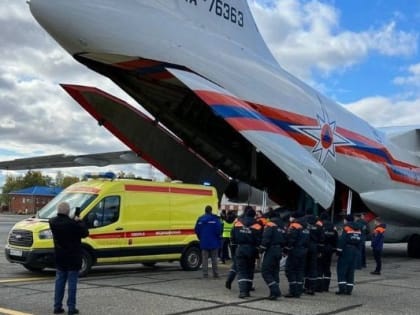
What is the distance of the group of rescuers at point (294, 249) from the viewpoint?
954 centimetres

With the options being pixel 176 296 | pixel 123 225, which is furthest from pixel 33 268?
pixel 176 296

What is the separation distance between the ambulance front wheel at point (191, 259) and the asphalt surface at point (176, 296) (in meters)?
0.44

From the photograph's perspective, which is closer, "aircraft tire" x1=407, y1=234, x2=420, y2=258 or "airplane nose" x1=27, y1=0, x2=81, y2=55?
"airplane nose" x1=27, y1=0, x2=81, y2=55

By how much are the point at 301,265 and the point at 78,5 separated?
20.6ft

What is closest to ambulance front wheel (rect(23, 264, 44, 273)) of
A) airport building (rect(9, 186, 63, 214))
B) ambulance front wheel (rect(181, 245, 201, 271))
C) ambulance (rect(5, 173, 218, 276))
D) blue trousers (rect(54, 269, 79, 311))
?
ambulance (rect(5, 173, 218, 276))

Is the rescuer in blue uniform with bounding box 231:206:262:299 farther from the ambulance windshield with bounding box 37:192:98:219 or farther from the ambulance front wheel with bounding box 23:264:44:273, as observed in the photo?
the ambulance front wheel with bounding box 23:264:44:273

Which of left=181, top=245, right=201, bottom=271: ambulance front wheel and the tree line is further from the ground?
the tree line

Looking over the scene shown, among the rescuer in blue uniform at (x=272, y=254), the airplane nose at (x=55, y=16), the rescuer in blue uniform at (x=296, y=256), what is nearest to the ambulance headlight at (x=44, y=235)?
the airplane nose at (x=55, y=16)

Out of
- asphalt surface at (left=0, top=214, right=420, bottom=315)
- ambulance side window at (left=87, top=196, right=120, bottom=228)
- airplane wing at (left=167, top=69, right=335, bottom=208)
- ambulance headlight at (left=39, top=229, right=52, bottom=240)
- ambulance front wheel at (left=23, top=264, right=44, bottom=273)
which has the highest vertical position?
airplane wing at (left=167, top=69, right=335, bottom=208)

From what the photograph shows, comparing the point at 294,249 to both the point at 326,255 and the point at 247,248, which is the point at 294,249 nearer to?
the point at 247,248

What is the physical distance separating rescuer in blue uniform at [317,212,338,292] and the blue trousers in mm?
4934

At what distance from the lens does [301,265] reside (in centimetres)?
999

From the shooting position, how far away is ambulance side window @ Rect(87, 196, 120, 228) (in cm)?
1186

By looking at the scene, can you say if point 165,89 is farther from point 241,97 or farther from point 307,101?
point 307,101
